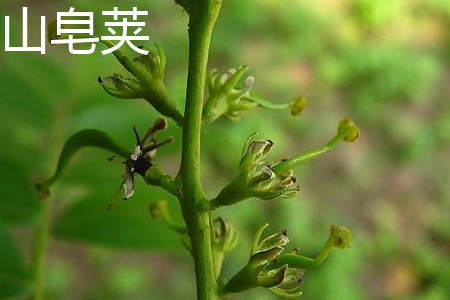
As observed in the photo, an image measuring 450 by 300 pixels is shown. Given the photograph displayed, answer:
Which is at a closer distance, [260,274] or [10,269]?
[260,274]

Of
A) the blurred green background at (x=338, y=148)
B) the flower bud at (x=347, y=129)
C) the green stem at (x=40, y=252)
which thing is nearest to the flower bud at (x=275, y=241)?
the flower bud at (x=347, y=129)

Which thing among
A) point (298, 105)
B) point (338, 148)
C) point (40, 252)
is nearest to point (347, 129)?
point (298, 105)

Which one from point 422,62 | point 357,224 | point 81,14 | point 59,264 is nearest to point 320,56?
point 422,62

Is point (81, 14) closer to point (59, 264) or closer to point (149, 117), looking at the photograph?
point (149, 117)

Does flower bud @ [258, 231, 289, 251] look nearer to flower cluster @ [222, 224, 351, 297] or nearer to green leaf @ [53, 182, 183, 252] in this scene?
flower cluster @ [222, 224, 351, 297]

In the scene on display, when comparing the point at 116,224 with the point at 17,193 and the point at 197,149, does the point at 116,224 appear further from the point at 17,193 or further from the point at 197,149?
the point at 197,149

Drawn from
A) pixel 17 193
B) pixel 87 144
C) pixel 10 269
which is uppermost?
pixel 87 144

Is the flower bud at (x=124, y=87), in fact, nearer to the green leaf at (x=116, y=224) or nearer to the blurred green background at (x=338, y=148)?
the green leaf at (x=116, y=224)
